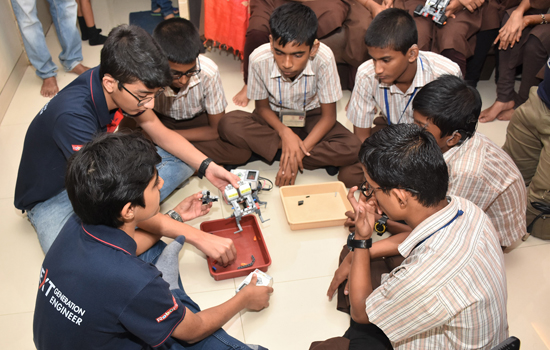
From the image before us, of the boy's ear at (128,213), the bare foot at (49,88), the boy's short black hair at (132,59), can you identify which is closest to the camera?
the boy's ear at (128,213)

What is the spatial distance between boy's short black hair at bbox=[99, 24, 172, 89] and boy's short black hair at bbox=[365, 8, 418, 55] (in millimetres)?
1190

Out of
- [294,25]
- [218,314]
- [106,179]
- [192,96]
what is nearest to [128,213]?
[106,179]

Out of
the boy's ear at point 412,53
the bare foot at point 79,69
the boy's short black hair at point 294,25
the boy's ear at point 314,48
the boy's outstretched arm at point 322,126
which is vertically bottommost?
the bare foot at point 79,69

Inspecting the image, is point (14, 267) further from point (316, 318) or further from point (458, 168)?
point (458, 168)

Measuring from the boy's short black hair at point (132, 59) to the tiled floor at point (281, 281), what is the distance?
37.9 inches

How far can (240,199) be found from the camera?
2.35 metres

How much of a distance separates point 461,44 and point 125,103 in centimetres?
259

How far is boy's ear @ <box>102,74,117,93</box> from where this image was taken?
190 centimetres

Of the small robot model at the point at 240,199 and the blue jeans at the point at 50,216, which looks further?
the small robot model at the point at 240,199

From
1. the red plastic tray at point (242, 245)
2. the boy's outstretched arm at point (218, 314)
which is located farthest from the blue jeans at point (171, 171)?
the boy's outstretched arm at point (218, 314)

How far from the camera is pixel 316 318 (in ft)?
6.77

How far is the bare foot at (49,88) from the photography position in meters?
3.49

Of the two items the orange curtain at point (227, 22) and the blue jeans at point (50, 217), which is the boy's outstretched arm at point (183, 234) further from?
the orange curtain at point (227, 22)

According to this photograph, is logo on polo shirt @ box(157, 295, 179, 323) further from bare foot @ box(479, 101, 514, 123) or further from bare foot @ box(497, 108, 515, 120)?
bare foot @ box(497, 108, 515, 120)
